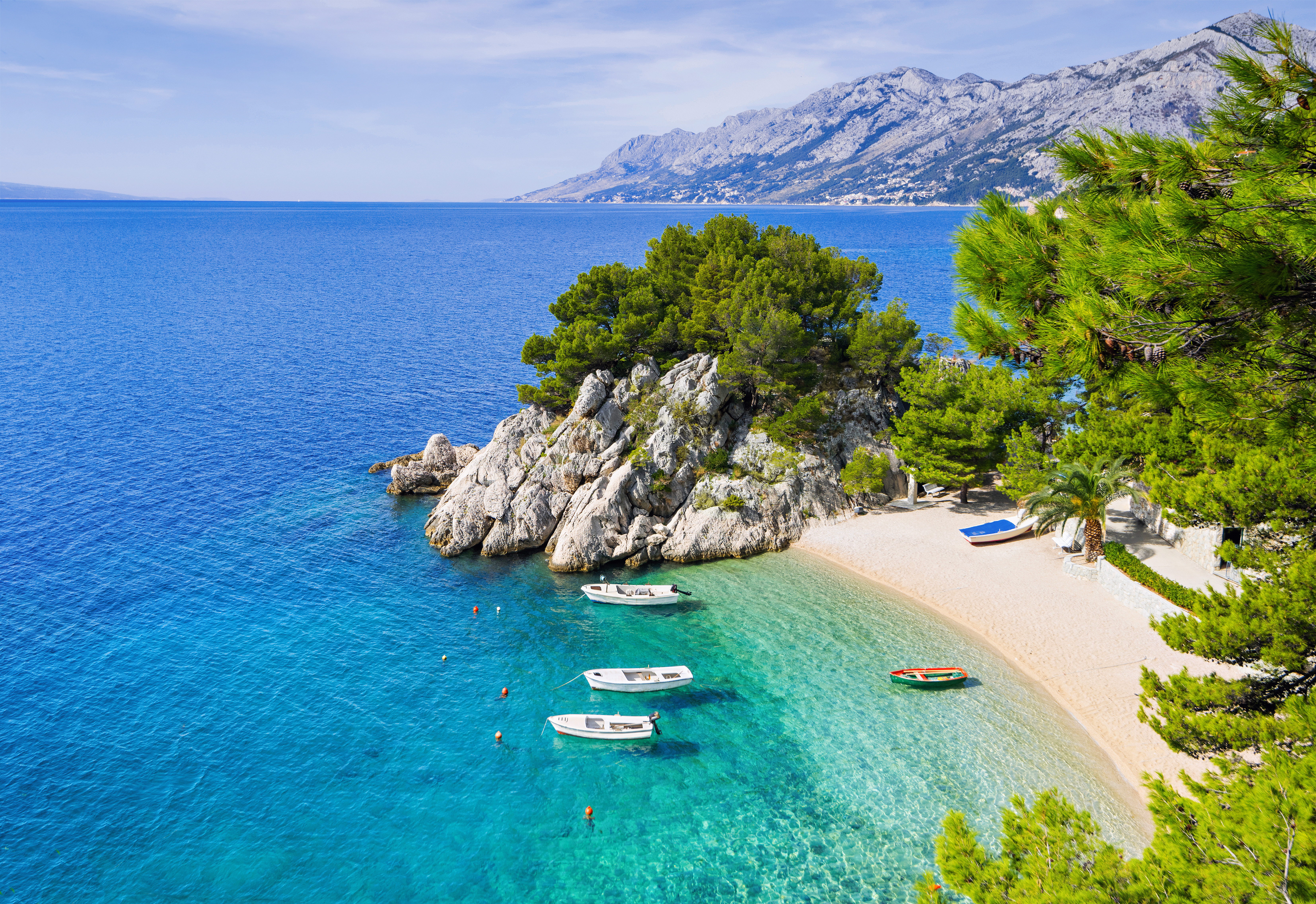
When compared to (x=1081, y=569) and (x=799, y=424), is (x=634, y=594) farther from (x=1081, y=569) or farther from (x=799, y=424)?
(x=1081, y=569)

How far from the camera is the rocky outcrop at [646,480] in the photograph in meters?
46.8

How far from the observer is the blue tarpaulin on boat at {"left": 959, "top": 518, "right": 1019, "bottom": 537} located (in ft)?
143

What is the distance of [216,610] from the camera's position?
3994 centimetres

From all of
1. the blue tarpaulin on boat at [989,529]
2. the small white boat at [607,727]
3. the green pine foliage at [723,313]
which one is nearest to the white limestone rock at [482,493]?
the green pine foliage at [723,313]

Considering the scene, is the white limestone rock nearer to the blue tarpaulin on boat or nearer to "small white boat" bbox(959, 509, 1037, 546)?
the blue tarpaulin on boat

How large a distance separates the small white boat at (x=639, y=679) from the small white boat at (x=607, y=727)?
2.39 m

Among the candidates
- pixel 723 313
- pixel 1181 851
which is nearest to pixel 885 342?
pixel 723 313

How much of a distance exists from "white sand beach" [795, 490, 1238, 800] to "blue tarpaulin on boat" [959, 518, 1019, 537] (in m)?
0.71

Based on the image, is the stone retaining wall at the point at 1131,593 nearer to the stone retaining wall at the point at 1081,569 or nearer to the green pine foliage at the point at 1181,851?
the stone retaining wall at the point at 1081,569

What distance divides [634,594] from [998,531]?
78.1ft

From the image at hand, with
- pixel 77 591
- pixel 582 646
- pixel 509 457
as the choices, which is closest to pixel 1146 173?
pixel 582 646

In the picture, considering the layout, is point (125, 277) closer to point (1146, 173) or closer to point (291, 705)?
point (291, 705)

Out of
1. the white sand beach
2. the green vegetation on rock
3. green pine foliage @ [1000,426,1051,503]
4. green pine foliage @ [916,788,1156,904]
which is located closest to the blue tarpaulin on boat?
the white sand beach

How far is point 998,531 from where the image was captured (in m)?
43.8
